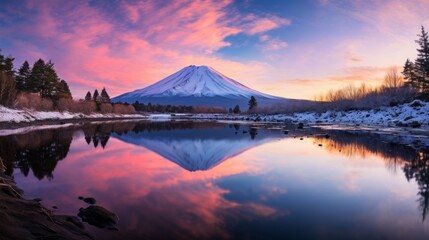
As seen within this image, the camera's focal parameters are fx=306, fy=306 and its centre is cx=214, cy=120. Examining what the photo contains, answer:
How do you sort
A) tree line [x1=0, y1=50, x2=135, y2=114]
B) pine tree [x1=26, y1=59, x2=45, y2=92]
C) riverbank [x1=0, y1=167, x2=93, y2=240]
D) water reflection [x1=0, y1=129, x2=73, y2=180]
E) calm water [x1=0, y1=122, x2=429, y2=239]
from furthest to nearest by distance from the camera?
pine tree [x1=26, y1=59, x2=45, y2=92], tree line [x1=0, y1=50, x2=135, y2=114], water reflection [x1=0, y1=129, x2=73, y2=180], calm water [x1=0, y1=122, x2=429, y2=239], riverbank [x1=0, y1=167, x2=93, y2=240]

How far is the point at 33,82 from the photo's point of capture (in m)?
58.6

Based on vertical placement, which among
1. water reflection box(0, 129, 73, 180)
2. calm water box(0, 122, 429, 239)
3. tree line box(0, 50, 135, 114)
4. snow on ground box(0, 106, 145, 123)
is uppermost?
tree line box(0, 50, 135, 114)

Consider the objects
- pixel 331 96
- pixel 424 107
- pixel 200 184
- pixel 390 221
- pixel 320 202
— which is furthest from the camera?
pixel 331 96

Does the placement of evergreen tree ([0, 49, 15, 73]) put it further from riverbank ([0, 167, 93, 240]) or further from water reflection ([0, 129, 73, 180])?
riverbank ([0, 167, 93, 240])

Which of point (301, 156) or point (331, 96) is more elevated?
point (331, 96)

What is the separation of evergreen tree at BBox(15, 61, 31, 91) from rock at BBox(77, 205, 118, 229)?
63101mm

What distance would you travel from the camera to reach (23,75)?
204ft

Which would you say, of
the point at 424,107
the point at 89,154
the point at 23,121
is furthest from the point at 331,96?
the point at 89,154

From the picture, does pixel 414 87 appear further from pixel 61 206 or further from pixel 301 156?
pixel 61 206

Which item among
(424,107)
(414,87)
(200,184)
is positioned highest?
(414,87)

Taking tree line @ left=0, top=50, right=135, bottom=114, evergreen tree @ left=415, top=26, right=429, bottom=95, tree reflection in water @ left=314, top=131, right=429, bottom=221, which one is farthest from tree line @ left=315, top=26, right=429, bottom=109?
tree line @ left=0, top=50, right=135, bottom=114

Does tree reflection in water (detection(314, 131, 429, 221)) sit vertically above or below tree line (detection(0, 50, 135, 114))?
below

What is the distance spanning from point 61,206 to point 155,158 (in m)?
8.06

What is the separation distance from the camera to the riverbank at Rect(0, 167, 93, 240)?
441 cm
